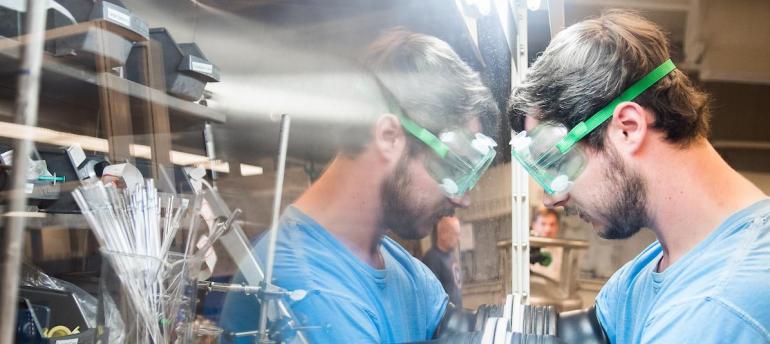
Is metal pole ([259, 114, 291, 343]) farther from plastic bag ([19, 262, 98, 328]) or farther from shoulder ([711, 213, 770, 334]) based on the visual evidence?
shoulder ([711, 213, 770, 334])

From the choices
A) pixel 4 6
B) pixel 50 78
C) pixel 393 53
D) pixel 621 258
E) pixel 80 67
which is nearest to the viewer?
pixel 4 6

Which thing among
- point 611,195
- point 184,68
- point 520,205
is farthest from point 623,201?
point 184,68

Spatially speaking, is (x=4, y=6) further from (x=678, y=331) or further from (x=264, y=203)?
(x=678, y=331)

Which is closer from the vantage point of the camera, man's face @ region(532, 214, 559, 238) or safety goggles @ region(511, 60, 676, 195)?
safety goggles @ region(511, 60, 676, 195)

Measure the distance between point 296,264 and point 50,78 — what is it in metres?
0.42

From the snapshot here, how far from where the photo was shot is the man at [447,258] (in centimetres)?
136

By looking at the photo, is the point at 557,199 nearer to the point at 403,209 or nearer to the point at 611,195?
the point at 611,195

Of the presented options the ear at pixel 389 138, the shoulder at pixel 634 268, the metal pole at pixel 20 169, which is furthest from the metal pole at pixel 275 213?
the shoulder at pixel 634 268

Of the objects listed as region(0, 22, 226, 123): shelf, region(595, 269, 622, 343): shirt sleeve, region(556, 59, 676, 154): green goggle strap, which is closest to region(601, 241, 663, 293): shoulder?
region(595, 269, 622, 343): shirt sleeve

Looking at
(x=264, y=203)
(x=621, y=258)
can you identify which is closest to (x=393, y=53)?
(x=264, y=203)

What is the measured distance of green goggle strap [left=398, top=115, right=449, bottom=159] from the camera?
118cm

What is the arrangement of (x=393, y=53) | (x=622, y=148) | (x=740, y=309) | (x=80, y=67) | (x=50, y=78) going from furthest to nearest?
1. (x=622, y=148)
2. (x=740, y=309)
3. (x=393, y=53)
4. (x=80, y=67)
5. (x=50, y=78)

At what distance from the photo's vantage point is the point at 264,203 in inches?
39.0

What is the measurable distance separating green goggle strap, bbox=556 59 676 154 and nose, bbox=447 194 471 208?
0.25m
